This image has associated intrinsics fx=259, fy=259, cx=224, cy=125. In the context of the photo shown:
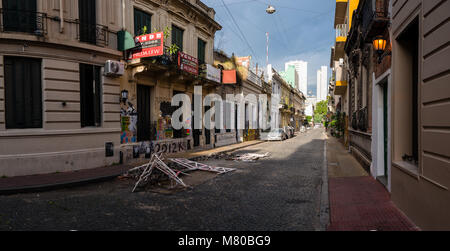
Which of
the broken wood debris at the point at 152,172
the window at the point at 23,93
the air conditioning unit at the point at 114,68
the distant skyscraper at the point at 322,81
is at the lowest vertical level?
the broken wood debris at the point at 152,172

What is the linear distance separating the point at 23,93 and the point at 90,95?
7.12 feet

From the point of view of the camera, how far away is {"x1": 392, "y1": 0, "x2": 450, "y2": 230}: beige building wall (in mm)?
3365

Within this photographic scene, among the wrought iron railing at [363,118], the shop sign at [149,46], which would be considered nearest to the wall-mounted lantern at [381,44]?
the wrought iron railing at [363,118]

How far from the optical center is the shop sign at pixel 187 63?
13805 millimetres

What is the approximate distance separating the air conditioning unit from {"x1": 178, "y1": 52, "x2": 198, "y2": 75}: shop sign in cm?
351

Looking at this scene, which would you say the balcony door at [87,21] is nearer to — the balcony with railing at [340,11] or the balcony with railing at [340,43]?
the balcony with railing at [340,43]

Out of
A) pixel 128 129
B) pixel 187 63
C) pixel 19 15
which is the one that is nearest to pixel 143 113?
pixel 128 129

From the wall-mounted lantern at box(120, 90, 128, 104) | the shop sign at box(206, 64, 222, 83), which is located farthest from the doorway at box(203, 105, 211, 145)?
the wall-mounted lantern at box(120, 90, 128, 104)

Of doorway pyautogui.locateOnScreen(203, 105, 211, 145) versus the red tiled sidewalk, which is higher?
doorway pyautogui.locateOnScreen(203, 105, 211, 145)

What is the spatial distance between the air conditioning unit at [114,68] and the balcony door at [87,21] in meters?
1.07

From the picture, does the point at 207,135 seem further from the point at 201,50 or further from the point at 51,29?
the point at 51,29

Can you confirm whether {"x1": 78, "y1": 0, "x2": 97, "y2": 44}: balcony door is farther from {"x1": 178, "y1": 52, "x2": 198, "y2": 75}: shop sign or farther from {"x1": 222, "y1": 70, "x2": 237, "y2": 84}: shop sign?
{"x1": 222, "y1": 70, "x2": 237, "y2": 84}: shop sign

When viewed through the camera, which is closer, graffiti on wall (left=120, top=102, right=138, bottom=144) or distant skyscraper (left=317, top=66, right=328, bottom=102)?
graffiti on wall (left=120, top=102, right=138, bottom=144)
